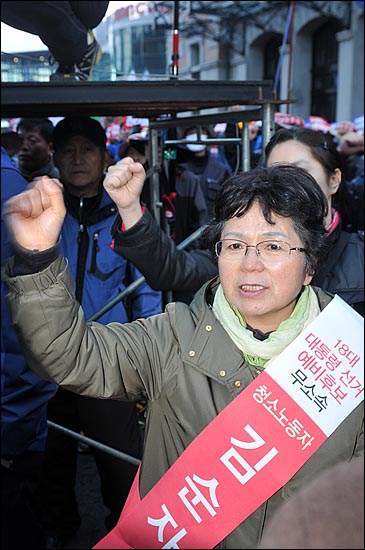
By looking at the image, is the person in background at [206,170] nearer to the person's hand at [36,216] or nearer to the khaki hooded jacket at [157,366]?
the khaki hooded jacket at [157,366]

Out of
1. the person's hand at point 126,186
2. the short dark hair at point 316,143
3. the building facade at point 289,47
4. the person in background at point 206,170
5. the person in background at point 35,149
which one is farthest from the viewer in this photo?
the building facade at point 289,47

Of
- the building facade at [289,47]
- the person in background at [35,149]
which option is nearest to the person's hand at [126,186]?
the person in background at [35,149]

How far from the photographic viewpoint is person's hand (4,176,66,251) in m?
1.46

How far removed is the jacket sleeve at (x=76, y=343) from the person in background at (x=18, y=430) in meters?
0.63

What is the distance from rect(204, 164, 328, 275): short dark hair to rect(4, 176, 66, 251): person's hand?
51cm

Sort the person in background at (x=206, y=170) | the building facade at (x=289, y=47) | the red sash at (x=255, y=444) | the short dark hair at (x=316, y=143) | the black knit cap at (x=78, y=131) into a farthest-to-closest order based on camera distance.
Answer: the building facade at (x=289, y=47), the person in background at (x=206, y=170), the black knit cap at (x=78, y=131), the short dark hair at (x=316, y=143), the red sash at (x=255, y=444)

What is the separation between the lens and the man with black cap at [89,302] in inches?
117

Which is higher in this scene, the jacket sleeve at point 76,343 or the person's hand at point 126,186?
the person's hand at point 126,186

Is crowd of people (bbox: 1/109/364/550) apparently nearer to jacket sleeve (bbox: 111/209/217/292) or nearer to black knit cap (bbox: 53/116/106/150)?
jacket sleeve (bbox: 111/209/217/292)

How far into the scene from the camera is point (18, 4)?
2.22 meters

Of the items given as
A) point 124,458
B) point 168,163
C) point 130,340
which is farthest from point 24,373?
point 168,163

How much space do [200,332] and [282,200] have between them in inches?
16.6

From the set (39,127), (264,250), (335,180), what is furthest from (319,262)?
(39,127)

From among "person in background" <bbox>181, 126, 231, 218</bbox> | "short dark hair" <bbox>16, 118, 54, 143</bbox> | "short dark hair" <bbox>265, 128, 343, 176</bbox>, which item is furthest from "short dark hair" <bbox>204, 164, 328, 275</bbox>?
"person in background" <bbox>181, 126, 231, 218</bbox>
